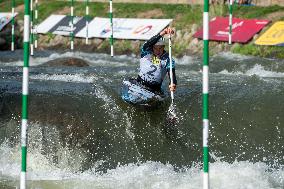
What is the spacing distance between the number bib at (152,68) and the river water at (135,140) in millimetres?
493

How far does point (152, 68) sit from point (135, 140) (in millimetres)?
1716

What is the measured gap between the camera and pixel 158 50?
1162 cm

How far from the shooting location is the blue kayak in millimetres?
11602

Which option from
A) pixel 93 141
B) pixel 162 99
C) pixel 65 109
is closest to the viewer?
pixel 93 141

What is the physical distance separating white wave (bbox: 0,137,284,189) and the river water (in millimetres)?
13

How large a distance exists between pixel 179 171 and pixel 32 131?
226 cm

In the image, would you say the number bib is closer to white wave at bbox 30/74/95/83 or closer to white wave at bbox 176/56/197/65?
white wave at bbox 30/74/95/83

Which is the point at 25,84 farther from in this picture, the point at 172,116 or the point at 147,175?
the point at 172,116

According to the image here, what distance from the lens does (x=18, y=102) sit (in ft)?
37.3

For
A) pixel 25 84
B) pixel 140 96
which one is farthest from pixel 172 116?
pixel 25 84

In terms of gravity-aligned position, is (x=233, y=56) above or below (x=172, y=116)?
above

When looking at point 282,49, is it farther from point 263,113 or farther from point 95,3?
point 95,3

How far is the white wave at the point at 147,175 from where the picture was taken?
29.4 feet

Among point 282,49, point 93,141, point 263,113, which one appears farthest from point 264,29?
point 93,141
